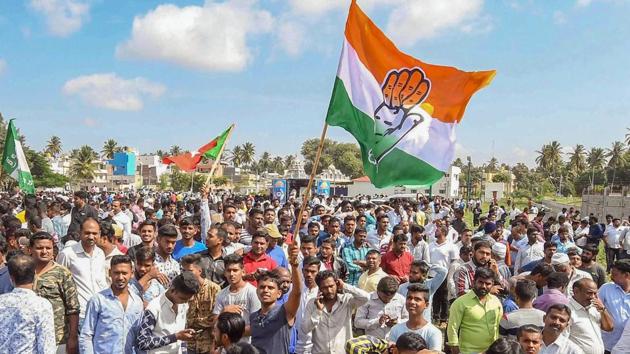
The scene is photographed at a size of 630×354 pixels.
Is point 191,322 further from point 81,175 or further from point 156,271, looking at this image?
point 81,175

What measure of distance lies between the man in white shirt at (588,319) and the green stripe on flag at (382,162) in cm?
169

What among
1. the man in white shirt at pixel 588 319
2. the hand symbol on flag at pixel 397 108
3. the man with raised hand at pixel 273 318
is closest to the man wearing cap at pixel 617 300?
the man in white shirt at pixel 588 319

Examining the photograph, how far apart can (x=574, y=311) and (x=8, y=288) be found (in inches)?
201

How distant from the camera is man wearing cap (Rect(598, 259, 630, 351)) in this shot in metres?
5.16

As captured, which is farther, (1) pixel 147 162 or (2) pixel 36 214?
(1) pixel 147 162

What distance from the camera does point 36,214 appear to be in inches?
364

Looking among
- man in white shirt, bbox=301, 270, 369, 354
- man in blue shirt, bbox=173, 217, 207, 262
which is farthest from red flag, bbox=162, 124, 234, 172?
man in white shirt, bbox=301, 270, 369, 354

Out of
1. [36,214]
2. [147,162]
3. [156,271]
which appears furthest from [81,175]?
[156,271]

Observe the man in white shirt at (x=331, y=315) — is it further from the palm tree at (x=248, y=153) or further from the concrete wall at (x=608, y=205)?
the palm tree at (x=248, y=153)

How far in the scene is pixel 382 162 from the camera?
5105mm

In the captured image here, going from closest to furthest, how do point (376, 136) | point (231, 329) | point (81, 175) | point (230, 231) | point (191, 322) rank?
point (231, 329) → point (191, 322) → point (376, 136) → point (230, 231) → point (81, 175)

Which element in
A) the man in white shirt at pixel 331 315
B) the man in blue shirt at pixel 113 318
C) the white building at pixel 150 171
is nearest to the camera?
the man in blue shirt at pixel 113 318

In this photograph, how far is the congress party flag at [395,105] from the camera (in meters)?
5.10

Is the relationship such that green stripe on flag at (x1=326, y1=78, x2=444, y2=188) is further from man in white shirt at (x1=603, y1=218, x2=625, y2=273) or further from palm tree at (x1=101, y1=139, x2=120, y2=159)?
palm tree at (x1=101, y1=139, x2=120, y2=159)
